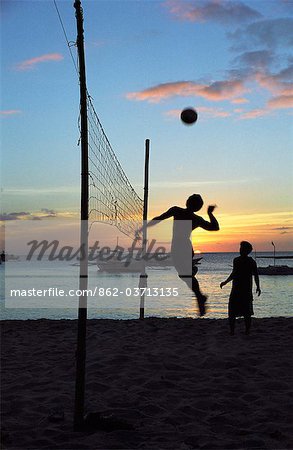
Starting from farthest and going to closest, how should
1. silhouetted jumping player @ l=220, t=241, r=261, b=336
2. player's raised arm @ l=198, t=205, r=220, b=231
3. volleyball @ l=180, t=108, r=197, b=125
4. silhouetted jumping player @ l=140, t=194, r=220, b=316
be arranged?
silhouetted jumping player @ l=220, t=241, r=261, b=336 < volleyball @ l=180, t=108, r=197, b=125 < player's raised arm @ l=198, t=205, r=220, b=231 < silhouetted jumping player @ l=140, t=194, r=220, b=316

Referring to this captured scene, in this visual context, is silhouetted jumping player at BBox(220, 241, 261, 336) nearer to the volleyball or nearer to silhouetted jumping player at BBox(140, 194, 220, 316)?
the volleyball

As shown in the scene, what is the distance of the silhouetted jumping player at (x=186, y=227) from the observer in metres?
5.42

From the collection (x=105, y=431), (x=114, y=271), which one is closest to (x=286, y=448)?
(x=105, y=431)

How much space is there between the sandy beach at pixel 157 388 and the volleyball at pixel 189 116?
365cm

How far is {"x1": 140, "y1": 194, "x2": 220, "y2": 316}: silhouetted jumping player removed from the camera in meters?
5.42

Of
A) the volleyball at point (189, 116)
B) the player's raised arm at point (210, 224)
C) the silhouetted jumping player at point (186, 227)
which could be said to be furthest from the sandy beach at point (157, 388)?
the volleyball at point (189, 116)

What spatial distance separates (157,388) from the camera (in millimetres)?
7398

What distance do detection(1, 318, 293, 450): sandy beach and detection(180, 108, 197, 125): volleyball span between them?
3.65 m

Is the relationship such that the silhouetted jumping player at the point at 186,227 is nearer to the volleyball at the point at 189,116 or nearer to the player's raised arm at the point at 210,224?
the player's raised arm at the point at 210,224

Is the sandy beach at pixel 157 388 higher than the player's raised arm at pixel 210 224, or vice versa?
the player's raised arm at pixel 210 224

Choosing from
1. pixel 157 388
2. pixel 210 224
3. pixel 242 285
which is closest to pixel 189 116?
pixel 210 224

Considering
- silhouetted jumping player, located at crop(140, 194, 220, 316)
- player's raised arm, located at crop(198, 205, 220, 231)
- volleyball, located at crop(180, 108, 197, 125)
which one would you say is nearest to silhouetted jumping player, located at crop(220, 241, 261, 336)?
volleyball, located at crop(180, 108, 197, 125)

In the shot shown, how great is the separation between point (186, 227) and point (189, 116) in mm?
1832

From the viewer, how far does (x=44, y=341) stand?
37.0 ft
